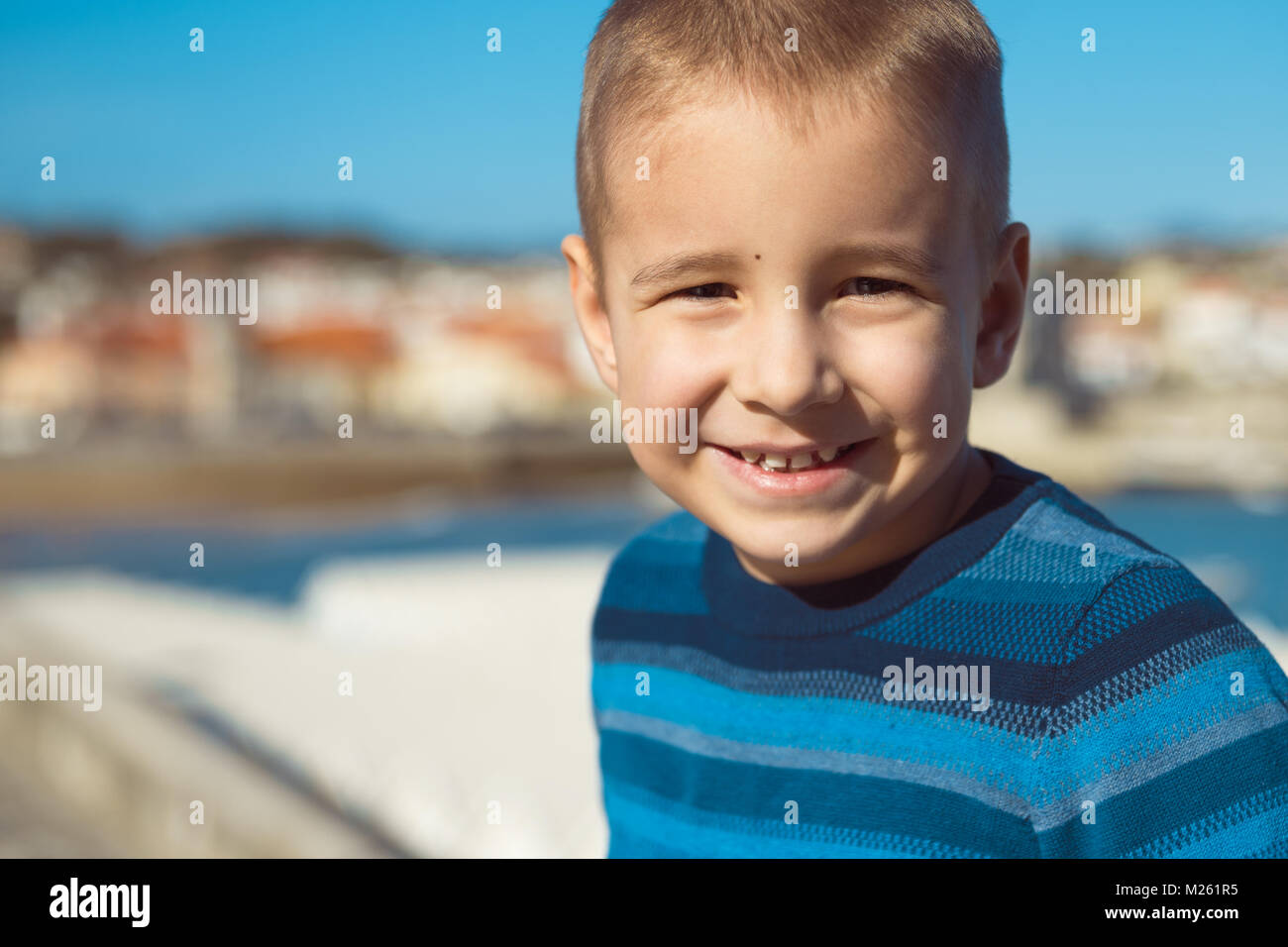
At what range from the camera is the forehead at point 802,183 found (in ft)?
1.94

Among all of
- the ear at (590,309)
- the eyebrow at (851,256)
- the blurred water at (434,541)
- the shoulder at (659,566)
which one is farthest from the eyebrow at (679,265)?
the blurred water at (434,541)

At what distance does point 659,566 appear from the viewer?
868mm

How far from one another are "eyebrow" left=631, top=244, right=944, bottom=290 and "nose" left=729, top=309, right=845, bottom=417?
3cm

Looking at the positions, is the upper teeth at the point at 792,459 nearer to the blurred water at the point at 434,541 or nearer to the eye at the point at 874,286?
the eye at the point at 874,286

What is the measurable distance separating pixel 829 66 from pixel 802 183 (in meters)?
0.06

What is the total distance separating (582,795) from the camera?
2.21m

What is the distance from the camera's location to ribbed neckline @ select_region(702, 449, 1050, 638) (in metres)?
0.67

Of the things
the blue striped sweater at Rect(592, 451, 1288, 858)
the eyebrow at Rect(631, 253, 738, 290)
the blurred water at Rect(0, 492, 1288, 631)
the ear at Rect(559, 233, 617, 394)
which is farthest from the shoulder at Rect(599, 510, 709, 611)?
the blurred water at Rect(0, 492, 1288, 631)

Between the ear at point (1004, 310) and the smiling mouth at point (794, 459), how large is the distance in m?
0.10

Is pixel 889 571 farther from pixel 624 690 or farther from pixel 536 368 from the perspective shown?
pixel 536 368

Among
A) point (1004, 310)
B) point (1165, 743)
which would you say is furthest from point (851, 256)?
point (1165, 743)

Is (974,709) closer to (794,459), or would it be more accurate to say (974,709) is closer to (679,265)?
(794,459)

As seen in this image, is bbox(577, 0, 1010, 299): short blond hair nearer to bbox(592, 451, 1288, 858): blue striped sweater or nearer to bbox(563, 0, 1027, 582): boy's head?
bbox(563, 0, 1027, 582): boy's head
